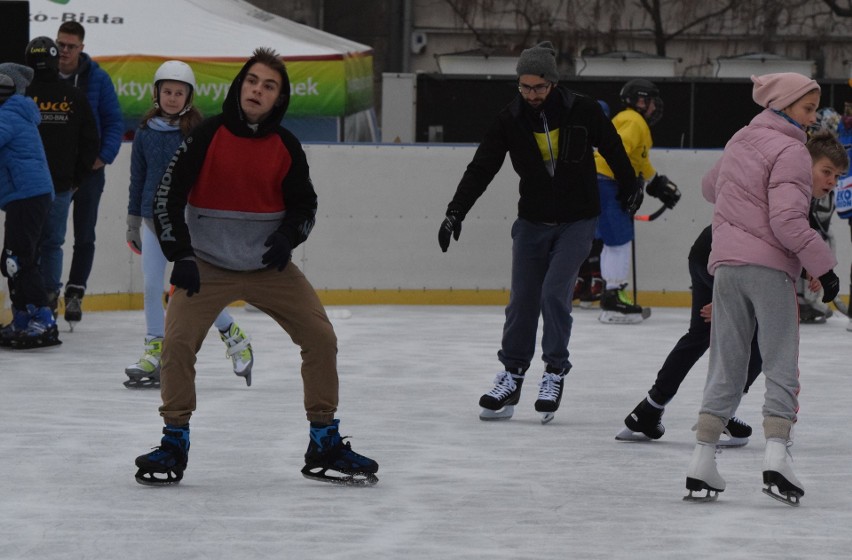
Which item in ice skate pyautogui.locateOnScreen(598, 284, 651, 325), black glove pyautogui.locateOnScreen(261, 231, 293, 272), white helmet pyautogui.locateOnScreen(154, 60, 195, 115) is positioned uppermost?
white helmet pyautogui.locateOnScreen(154, 60, 195, 115)

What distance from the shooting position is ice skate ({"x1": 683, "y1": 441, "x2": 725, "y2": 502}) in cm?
464

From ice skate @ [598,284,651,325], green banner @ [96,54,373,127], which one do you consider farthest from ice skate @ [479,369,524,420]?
green banner @ [96,54,373,127]

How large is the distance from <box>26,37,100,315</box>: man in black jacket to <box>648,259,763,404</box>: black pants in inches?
162

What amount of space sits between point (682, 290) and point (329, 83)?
4.80 metres

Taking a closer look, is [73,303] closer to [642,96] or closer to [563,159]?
[642,96]

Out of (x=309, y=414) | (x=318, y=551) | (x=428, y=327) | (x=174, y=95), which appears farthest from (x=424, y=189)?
(x=318, y=551)

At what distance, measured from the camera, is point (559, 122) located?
20.0ft

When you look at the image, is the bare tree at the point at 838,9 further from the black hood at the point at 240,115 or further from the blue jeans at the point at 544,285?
the black hood at the point at 240,115

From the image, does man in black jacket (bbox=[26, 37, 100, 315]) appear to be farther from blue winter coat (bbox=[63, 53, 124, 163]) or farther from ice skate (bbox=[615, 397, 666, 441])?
ice skate (bbox=[615, 397, 666, 441])

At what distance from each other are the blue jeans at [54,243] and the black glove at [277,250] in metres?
4.24

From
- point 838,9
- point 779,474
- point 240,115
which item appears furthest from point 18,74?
point 838,9

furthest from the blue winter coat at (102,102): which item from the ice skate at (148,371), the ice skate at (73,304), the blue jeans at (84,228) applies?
the ice skate at (148,371)

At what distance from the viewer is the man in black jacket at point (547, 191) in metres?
6.10

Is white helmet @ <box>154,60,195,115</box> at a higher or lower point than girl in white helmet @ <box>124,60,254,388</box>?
higher
